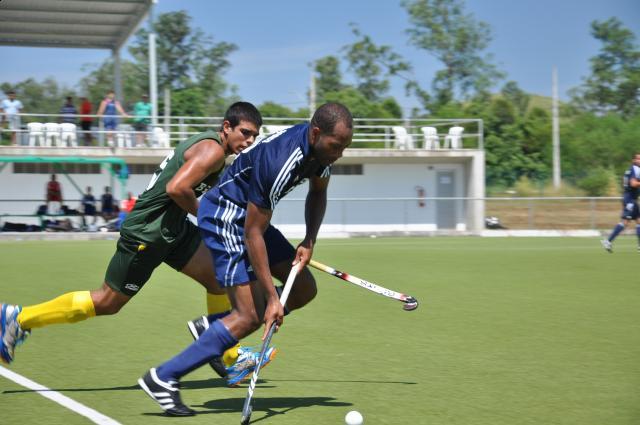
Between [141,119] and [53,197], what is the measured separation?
179 inches

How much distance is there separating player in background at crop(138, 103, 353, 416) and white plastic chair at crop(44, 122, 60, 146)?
2675 centimetres

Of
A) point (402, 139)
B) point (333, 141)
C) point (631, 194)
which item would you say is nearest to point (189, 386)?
point (333, 141)

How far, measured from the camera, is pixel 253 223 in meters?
5.19

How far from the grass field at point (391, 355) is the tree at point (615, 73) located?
60.8 metres

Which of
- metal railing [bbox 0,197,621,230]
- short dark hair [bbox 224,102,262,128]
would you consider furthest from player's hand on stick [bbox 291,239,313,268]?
metal railing [bbox 0,197,621,230]

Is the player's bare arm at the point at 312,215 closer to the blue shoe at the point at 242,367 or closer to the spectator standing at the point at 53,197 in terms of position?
the blue shoe at the point at 242,367

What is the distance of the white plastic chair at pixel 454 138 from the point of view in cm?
3525

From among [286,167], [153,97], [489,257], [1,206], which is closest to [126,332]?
[286,167]

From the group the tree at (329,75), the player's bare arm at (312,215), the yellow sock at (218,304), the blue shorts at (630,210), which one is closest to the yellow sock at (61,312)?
the yellow sock at (218,304)

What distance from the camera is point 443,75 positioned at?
2675 inches

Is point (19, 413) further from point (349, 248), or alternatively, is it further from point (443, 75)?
point (443, 75)

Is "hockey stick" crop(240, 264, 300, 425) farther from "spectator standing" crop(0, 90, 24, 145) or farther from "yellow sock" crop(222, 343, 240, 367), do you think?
"spectator standing" crop(0, 90, 24, 145)

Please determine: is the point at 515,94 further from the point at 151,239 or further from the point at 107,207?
the point at 151,239

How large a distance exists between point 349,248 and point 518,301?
10716mm
